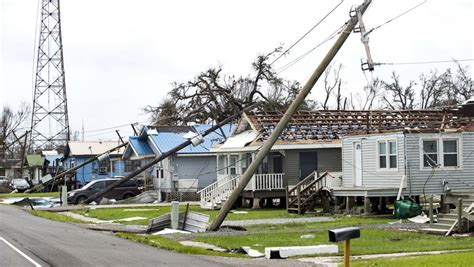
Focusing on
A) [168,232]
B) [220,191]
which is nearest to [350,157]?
[220,191]

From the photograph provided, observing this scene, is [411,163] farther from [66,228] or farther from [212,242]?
[66,228]

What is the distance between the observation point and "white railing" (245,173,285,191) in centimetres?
3525

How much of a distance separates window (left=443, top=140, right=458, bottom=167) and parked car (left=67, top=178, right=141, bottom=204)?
24288mm

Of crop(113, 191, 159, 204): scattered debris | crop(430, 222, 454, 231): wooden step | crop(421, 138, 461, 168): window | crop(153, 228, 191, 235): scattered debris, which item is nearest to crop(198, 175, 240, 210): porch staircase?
crop(113, 191, 159, 204): scattered debris

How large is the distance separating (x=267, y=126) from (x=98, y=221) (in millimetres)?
11057

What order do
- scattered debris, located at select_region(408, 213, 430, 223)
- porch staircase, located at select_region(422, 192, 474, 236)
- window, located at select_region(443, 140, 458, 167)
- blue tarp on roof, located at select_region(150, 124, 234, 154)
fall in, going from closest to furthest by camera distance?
porch staircase, located at select_region(422, 192, 474, 236)
scattered debris, located at select_region(408, 213, 430, 223)
window, located at select_region(443, 140, 458, 167)
blue tarp on roof, located at select_region(150, 124, 234, 154)

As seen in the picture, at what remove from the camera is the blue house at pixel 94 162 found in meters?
60.4

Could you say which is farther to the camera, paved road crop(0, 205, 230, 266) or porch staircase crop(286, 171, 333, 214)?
porch staircase crop(286, 171, 333, 214)

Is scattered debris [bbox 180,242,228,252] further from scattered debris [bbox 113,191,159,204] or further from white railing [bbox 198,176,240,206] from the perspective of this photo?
scattered debris [bbox 113,191,159,204]

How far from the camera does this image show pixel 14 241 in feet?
63.3

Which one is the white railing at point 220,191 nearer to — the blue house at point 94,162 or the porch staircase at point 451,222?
the porch staircase at point 451,222

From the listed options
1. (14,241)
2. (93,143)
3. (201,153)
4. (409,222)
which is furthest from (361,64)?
(93,143)

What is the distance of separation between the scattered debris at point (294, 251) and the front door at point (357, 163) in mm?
13822

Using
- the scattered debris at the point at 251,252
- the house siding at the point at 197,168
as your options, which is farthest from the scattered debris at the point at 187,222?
the house siding at the point at 197,168
